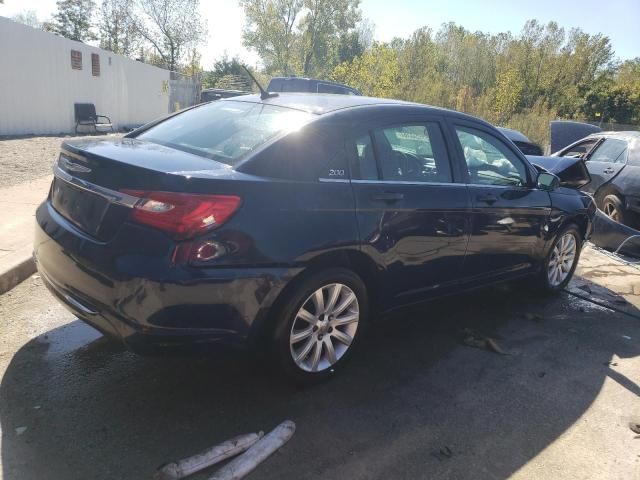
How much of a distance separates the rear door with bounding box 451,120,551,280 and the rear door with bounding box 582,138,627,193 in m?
4.32

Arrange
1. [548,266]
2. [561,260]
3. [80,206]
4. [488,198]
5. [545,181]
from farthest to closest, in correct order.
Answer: [561,260] < [548,266] < [545,181] < [488,198] < [80,206]

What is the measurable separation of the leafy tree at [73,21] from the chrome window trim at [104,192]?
52005 millimetres

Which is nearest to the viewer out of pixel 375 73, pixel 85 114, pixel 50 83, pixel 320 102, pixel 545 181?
pixel 320 102

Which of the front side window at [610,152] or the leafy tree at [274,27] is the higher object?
the leafy tree at [274,27]

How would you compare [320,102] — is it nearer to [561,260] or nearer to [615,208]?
Answer: [561,260]

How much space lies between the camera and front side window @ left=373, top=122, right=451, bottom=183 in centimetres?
339

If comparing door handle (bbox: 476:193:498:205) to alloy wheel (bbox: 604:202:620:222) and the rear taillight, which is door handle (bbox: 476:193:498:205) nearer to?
the rear taillight

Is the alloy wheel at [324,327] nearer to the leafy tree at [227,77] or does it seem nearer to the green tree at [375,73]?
the green tree at [375,73]

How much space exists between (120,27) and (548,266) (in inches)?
1728

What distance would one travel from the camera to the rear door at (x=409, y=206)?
3.21m

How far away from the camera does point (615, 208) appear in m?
8.02

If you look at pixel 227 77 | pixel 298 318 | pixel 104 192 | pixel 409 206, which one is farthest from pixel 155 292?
pixel 227 77

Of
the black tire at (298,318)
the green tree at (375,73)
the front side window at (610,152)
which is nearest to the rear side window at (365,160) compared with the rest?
the black tire at (298,318)

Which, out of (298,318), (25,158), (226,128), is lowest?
(25,158)
